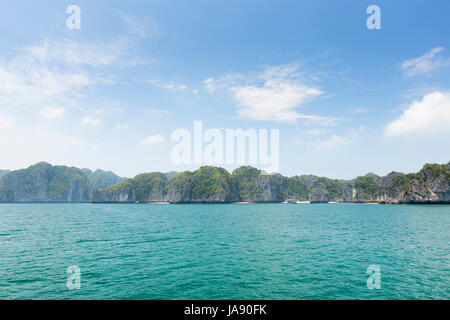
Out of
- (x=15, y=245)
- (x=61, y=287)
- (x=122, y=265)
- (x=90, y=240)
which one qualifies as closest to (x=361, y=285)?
(x=122, y=265)

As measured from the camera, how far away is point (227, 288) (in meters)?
20.9
